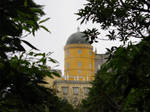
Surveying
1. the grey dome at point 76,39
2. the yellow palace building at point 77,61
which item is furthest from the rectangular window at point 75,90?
the grey dome at point 76,39

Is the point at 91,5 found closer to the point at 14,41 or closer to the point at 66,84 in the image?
the point at 14,41

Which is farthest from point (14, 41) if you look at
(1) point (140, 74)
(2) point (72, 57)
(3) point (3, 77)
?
(2) point (72, 57)

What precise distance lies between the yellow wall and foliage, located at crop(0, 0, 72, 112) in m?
54.7

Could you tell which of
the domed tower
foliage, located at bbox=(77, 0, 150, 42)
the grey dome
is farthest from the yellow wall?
foliage, located at bbox=(77, 0, 150, 42)

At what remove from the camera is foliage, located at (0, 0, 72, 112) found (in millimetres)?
2408

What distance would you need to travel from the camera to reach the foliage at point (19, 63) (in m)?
2.41

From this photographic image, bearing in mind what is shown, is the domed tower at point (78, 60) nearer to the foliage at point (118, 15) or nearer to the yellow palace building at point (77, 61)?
the yellow palace building at point (77, 61)

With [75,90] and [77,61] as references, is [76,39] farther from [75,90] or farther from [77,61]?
[75,90]

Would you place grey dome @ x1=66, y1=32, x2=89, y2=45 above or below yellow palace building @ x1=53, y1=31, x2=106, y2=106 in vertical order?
above

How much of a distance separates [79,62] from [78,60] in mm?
620

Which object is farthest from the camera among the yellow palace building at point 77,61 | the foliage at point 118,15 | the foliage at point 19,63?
the yellow palace building at point 77,61

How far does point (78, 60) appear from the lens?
60438 mm

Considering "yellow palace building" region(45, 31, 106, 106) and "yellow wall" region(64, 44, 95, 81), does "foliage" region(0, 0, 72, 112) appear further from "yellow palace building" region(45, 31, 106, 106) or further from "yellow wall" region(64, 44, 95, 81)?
"yellow wall" region(64, 44, 95, 81)

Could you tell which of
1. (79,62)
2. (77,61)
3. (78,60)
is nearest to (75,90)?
(79,62)
